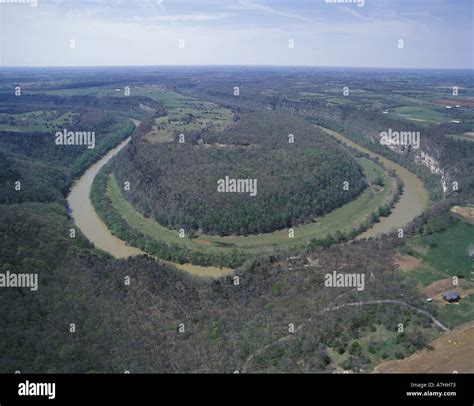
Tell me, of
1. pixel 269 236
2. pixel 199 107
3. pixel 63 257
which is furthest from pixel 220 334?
pixel 199 107

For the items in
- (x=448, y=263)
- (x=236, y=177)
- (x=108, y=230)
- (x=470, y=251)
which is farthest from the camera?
(x=236, y=177)

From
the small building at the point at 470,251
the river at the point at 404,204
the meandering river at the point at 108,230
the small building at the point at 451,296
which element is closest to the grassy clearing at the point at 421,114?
the river at the point at 404,204

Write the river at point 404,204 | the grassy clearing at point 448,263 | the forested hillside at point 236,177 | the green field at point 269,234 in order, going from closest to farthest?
1. the grassy clearing at point 448,263
2. the green field at point 269,234
3. the forested hillside at point 236,177
4. the river at point 404,204

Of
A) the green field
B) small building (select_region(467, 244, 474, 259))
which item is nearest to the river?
the green field

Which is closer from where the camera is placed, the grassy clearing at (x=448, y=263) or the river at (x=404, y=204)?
the grassy clearing at (x=448, y=263)

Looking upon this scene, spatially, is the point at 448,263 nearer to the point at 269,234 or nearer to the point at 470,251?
the point at 470,251

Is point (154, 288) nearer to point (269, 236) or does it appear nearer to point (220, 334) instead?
point (220, 334)

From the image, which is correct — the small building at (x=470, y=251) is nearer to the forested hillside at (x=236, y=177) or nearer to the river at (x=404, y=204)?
the river at (x=404, y=204)

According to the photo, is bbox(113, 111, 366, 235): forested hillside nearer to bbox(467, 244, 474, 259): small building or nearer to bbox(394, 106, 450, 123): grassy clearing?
bbox(467, 244, 474, 259): small building

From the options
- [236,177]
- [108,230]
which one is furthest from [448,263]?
[108,230]
